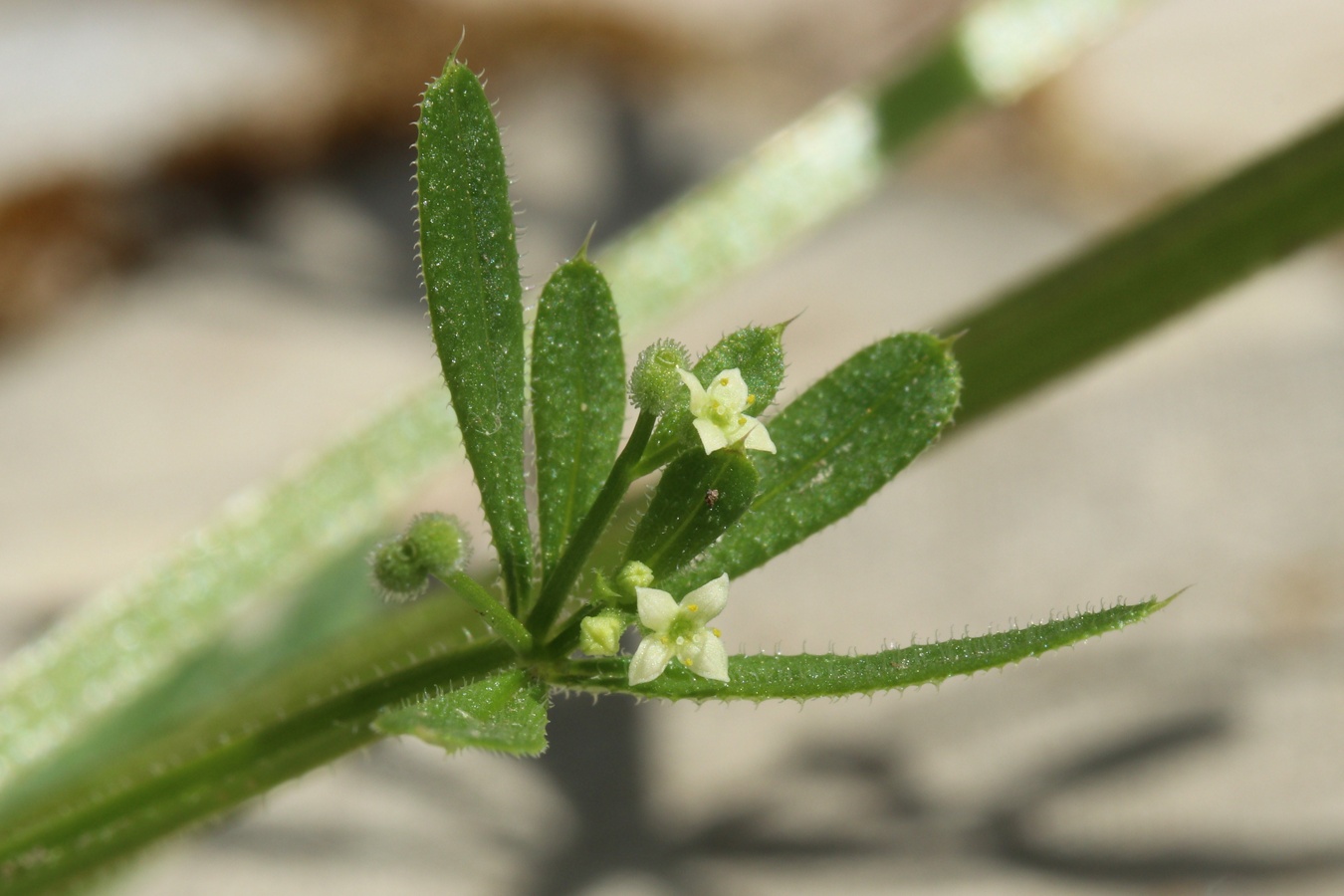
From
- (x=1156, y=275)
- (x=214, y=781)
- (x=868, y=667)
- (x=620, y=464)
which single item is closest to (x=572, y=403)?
(x=620, y=464)

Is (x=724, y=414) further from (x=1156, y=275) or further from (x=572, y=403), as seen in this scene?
(x=1156, y=275)

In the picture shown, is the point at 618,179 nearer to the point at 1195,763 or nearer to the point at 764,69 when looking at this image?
the point at 764,69

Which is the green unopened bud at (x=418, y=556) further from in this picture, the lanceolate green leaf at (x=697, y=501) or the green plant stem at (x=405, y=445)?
the green plant stem at (x=405, y=445)

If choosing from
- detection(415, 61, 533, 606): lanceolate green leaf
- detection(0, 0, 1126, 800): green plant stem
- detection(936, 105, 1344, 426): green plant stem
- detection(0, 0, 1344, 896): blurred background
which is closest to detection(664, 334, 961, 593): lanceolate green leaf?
detection(415, 61, 533, 606): lanceolate green leaf

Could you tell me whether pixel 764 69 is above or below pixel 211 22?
below

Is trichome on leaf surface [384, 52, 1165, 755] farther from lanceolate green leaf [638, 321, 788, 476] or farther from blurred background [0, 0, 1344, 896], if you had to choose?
blurred background [0, 0, 1344, 896]

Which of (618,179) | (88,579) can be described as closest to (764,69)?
(618,179)
